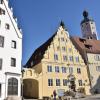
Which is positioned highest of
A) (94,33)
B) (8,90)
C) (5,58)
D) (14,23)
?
(94,33)

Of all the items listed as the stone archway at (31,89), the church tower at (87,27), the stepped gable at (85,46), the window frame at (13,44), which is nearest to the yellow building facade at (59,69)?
the stone archway at (31,89)

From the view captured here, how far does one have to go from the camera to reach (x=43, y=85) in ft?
122

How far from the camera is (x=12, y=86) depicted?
29.4 m

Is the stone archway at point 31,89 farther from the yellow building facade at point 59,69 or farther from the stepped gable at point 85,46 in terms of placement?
the stepped gable at point 85,46

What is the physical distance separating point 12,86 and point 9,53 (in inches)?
198

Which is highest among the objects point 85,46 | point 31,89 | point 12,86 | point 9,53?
point 85,46

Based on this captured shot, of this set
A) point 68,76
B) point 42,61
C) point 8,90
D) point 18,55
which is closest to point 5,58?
point 18,55

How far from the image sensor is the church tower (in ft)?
303

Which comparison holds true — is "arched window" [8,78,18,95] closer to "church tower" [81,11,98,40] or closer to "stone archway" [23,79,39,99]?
"stone archway" [23,79,39,99]

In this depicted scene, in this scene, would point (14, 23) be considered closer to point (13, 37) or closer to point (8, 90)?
point (13, 37)

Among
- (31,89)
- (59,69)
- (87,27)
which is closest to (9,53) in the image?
(31,89)

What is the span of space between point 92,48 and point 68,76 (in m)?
12.4

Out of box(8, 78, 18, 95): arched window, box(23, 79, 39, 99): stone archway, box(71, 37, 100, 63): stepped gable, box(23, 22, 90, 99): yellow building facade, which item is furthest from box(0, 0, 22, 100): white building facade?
box(71, 37, 100, 63): stepped gable

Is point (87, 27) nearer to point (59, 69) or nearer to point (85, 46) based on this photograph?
point (85, 46)
